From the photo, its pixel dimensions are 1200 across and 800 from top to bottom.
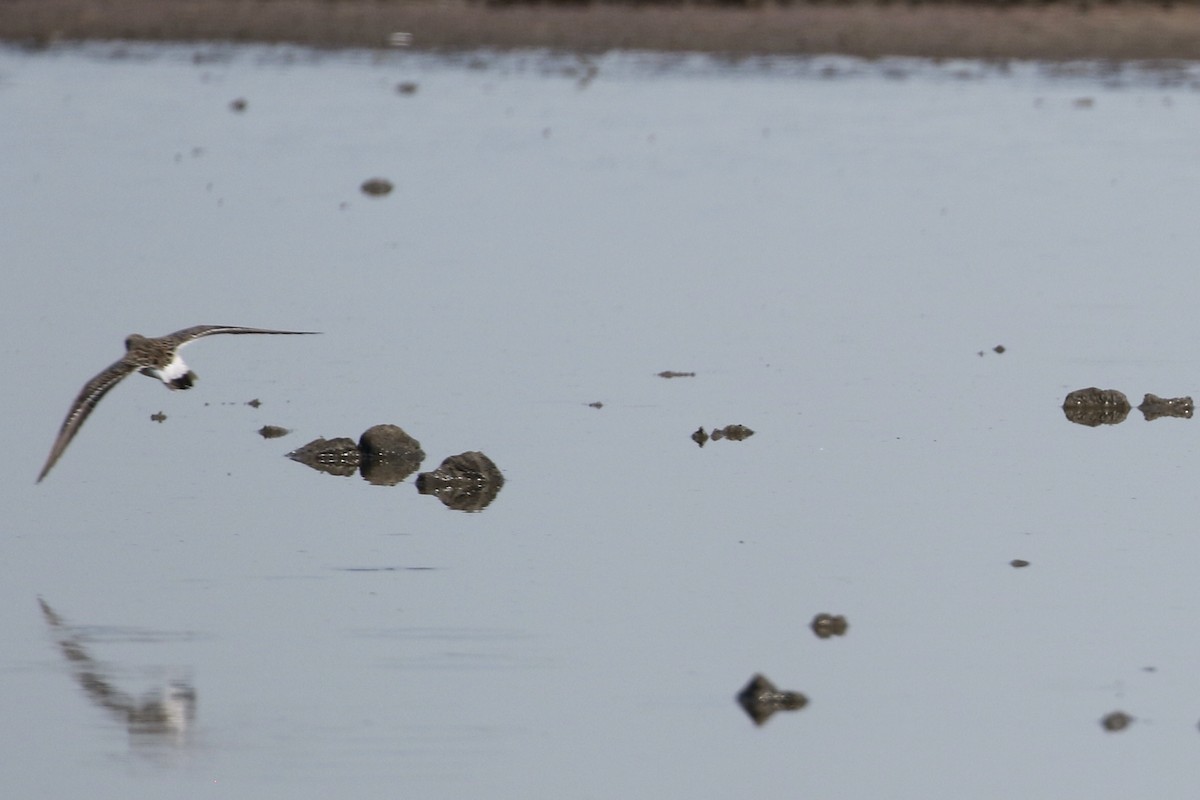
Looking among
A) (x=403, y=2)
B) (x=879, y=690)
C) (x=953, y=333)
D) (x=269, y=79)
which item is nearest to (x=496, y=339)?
(x=953, y=333)

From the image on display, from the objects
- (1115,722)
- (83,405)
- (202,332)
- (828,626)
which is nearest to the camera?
(1115,722)

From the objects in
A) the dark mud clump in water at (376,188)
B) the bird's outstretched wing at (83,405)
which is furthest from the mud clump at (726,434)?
the dark mud clump in water at (376,188)

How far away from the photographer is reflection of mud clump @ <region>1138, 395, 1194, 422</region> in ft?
37.3

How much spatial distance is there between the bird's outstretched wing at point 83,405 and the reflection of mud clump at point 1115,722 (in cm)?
378

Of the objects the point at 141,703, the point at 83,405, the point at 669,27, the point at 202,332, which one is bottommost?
the point at 141,703

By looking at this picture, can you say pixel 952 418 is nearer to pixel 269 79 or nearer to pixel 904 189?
pixel 904 189

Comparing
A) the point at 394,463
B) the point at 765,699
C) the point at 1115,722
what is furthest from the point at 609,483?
the point at 1115,722

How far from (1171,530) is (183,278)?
7.24 metres

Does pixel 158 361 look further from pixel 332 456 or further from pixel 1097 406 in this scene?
pixel 1097 406

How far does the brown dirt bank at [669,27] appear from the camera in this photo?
95.3ft

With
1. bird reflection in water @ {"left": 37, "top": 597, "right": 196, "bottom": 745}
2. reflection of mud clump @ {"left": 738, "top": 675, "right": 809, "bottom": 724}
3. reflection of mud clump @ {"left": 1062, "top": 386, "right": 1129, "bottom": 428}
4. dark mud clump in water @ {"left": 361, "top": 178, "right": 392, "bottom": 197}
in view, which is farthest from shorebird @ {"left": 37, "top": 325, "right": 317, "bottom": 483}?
dark mud clump in water @ {"left": 361, "top": 178, "right": 392, "bottom": 197}

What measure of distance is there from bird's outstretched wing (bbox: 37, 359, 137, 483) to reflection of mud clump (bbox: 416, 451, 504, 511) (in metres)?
1.36

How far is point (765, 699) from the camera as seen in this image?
7336mm

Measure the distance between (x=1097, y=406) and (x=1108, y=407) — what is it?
0.17ft
